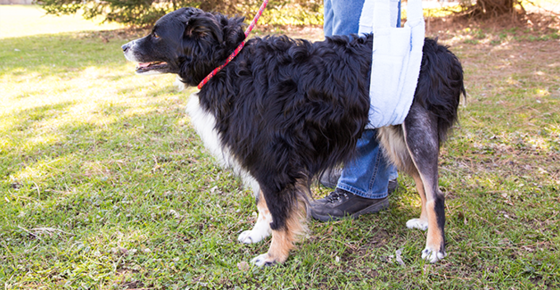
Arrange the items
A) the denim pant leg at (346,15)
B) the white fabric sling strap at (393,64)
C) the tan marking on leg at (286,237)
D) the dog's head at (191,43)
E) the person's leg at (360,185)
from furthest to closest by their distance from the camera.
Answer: the person's leg at (360,185) < the denim pant leg at (346,15) < the tan marking on leg at (286,237) < the dog's head at (191,43) < the white fabric sling strap at (393,64)

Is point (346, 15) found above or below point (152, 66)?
above

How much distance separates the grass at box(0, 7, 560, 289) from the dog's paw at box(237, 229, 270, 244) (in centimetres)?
6

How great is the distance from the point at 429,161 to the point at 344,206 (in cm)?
89

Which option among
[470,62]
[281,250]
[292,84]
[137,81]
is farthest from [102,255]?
[470,62]

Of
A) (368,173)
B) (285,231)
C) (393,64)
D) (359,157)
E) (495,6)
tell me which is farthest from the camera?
(495,6)

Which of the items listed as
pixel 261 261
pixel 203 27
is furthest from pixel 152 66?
pixel 261 261

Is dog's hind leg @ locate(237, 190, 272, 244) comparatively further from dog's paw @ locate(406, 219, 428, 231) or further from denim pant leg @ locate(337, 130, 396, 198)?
dog's paw @ locate(406, 219, 428, 231)

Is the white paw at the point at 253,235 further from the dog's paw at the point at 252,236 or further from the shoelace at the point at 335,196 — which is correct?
the shoelace at the point at 335,196

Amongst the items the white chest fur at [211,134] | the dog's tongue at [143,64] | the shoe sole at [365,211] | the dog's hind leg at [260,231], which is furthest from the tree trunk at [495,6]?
the dog's tongue at [143,64]

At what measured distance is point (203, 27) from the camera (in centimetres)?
223

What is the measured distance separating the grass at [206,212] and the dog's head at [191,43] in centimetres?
132

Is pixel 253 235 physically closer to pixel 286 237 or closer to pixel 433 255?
pixel 286 237

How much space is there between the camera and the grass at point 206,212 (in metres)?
2.37

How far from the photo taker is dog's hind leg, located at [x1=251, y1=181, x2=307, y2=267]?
8.00 ft
